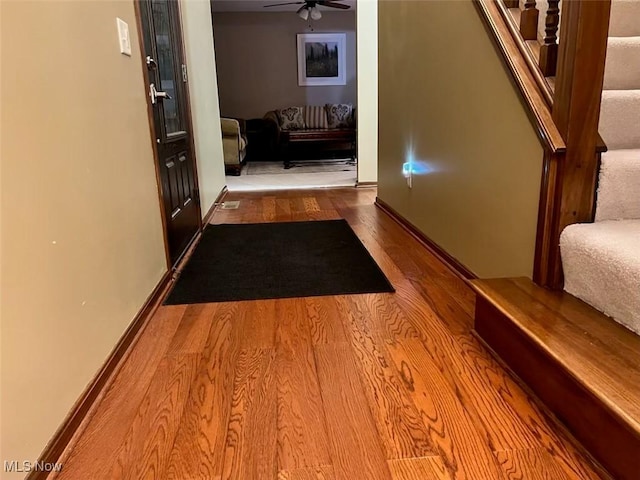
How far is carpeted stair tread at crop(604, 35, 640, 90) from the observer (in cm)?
182

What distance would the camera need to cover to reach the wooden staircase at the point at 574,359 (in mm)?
933

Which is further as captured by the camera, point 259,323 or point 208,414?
point 259,323

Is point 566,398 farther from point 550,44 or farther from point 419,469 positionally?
point 550,44

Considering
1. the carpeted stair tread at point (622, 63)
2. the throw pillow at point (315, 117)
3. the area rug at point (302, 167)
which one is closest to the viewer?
the carpeted stair tread at point (622, 63)

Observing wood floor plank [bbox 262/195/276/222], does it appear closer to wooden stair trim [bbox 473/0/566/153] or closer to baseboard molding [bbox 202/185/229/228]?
baseboard molding [bbox 202/185/229/228]

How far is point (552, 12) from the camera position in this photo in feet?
4.85

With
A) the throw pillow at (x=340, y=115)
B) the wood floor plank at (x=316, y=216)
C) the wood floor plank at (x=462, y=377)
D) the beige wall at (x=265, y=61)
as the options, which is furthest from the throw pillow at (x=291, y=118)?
the wood floor plank at (x=462, y=377)

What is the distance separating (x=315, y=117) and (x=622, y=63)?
612cm

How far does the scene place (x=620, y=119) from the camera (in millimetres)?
1629

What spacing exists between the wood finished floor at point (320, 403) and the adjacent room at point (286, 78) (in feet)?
17.7

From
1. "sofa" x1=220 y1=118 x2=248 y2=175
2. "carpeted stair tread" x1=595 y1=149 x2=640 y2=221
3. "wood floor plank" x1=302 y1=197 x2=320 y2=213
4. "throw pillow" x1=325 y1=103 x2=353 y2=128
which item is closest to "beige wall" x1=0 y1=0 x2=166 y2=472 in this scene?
"carpeted stair tread" x1=595 y1=149 x2=640 y2=221

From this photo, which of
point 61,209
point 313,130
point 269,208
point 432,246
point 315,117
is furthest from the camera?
point 315,117

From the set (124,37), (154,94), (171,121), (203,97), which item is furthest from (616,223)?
(203,97)

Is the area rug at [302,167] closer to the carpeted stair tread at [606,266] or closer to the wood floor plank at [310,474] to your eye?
the carpeted stair tread at [606,266]
